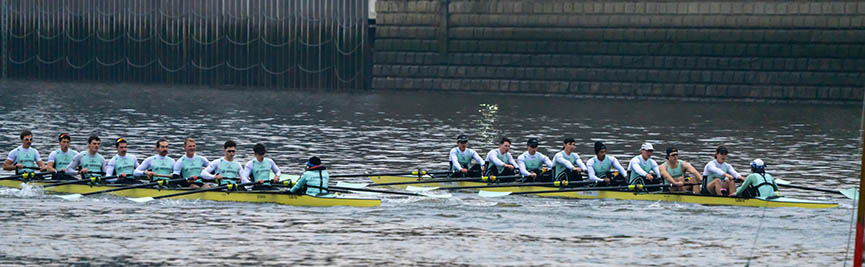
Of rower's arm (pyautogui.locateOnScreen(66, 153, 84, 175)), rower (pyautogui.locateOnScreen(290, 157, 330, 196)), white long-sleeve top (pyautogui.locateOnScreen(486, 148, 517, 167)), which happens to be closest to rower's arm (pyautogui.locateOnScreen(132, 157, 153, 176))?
A: rower's arm (pyautogui.locateOnScreen(66, 153, 84, 175))

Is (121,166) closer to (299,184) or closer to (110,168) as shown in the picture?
(110,168)

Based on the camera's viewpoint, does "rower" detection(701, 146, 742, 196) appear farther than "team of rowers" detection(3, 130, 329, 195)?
Yes

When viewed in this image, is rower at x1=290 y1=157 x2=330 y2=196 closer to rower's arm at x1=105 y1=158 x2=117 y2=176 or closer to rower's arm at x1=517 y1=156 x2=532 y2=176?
rower's arm at x1=105 y1=158 x2=117 y2=176

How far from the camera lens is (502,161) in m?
27.8

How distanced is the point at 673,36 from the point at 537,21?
5.93 metres

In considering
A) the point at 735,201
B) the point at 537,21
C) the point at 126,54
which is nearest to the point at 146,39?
the point at 126,54

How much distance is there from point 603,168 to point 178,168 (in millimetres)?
8537

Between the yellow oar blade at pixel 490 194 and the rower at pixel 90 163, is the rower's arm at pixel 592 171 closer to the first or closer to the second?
the yellow oar blade at pixel 490 194

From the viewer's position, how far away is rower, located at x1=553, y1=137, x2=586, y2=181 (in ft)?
88.1

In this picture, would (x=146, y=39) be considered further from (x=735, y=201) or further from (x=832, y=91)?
(x=735, y=201)

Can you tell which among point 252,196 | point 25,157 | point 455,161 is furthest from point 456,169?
point 25,157

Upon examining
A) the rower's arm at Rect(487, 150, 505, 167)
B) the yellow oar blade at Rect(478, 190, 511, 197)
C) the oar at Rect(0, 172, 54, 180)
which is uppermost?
Answer: the rower's arm at Rect(487, 150, 505, 167)

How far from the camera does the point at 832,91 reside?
171ft

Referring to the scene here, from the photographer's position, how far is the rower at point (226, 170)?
2556cm
